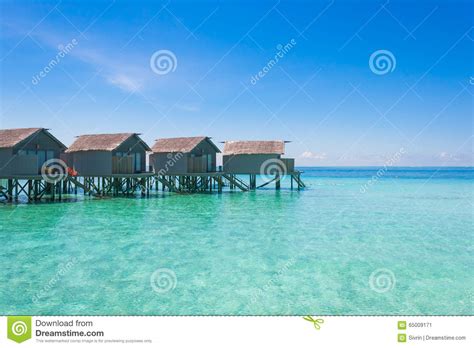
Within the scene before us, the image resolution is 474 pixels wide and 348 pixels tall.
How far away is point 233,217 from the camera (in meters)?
20.1

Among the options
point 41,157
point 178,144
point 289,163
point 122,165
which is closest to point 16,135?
point 41,157

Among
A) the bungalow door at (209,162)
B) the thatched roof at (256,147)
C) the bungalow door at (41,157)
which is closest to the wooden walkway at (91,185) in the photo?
the bungalow door at (209,162)

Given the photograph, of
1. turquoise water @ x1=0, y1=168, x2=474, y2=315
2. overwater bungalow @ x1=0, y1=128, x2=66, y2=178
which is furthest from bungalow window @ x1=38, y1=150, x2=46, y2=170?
turquoise water @ x1=0, y1=168, x2=474, y2=315

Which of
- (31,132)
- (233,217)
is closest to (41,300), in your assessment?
(233,217)

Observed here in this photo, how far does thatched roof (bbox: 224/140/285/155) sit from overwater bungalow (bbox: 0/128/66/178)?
16.3 meters

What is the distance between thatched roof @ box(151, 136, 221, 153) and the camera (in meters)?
31.6

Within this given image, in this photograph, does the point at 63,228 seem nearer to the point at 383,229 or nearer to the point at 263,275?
the point at 263,275

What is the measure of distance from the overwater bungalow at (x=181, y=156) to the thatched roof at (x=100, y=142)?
9.77 feet

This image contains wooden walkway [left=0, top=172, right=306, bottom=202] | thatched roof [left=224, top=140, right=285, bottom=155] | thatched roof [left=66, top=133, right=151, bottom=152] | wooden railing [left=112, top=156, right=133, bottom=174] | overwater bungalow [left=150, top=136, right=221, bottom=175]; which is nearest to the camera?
wooden walkway [left=0, top=172, right=306, bottom=202]

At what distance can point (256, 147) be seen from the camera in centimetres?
3559

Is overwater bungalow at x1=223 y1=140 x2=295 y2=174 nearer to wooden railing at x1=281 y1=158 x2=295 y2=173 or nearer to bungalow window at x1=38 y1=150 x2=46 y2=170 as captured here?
wooden railing at x1=281 y1=158 x2=295 y2=173

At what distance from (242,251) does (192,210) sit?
1067 cm

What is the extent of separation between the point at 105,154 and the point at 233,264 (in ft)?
65.6

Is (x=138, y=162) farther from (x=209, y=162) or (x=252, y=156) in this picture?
(x=252, y=156)
